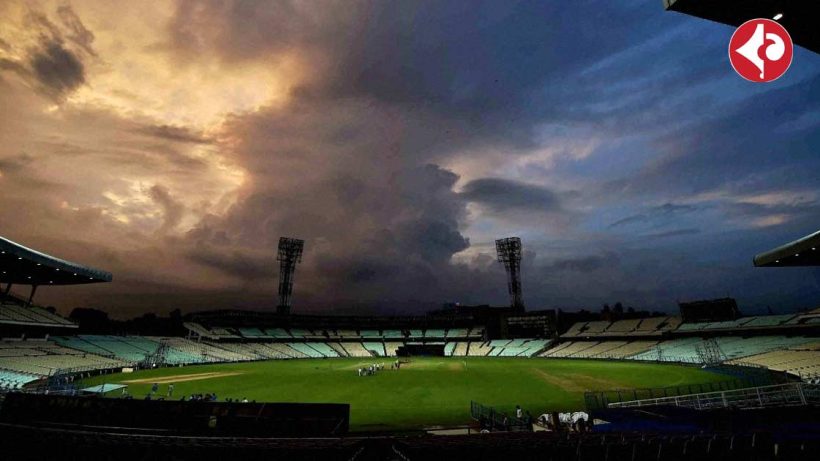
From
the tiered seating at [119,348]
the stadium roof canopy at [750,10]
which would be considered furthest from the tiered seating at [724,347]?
the tiered seating at [119,348]

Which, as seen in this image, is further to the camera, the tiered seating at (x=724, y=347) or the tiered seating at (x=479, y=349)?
the tiered seating at (x=479, y=349)

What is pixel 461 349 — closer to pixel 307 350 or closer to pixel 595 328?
pixel 595 328

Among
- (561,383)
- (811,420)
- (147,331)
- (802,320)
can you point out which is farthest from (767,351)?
(147,331)

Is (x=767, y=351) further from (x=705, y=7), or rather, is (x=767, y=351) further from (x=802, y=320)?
(x=705, y=7)

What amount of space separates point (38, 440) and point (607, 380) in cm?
4157

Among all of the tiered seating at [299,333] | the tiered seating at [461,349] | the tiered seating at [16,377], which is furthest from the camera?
the tiered seating at [299,333]

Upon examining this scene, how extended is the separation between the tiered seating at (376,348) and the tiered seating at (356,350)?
1.11 metres

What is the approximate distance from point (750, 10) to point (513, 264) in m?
87.8

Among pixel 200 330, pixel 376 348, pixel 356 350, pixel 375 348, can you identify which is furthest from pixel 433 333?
pixel 200 330

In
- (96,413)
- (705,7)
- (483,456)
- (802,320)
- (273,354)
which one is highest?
(705,7)

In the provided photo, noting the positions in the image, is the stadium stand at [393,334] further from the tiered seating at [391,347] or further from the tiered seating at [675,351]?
the tiered seating at [675,351]

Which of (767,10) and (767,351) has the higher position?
(767,10)

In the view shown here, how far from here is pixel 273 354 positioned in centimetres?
7056

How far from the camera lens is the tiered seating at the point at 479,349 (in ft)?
259
